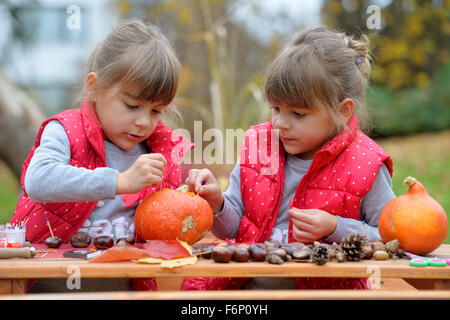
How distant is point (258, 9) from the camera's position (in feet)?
21.4

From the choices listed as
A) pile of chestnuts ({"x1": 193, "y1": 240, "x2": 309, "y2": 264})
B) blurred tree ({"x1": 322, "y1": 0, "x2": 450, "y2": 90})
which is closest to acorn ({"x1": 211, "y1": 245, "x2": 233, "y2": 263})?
pile of chestnuts ({"x1": 193, "y1": 240, "x2": 309, "y2": 264})

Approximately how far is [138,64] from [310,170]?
2.70ft

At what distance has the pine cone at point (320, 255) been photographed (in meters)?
1.61

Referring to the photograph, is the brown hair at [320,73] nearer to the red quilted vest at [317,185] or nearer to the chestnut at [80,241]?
the red quilted vest at [317,185]

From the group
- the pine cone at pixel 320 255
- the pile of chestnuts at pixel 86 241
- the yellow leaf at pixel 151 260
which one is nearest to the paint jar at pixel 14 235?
the pile of chestnuts at pixel 86 241

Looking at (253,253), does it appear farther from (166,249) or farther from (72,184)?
(72,184)

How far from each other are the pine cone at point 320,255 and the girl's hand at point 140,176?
1.89 ft

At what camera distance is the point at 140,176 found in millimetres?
1770

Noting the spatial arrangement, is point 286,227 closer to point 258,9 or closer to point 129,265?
point 129,265

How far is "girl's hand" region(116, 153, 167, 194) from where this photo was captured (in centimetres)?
177

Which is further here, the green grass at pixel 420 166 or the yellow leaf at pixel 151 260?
the green grass at pixel 420 166

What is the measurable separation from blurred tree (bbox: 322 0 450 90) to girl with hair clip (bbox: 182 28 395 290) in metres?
6.91

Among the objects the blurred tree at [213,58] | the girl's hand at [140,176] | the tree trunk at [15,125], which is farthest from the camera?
the blurred tree at [213,58]
